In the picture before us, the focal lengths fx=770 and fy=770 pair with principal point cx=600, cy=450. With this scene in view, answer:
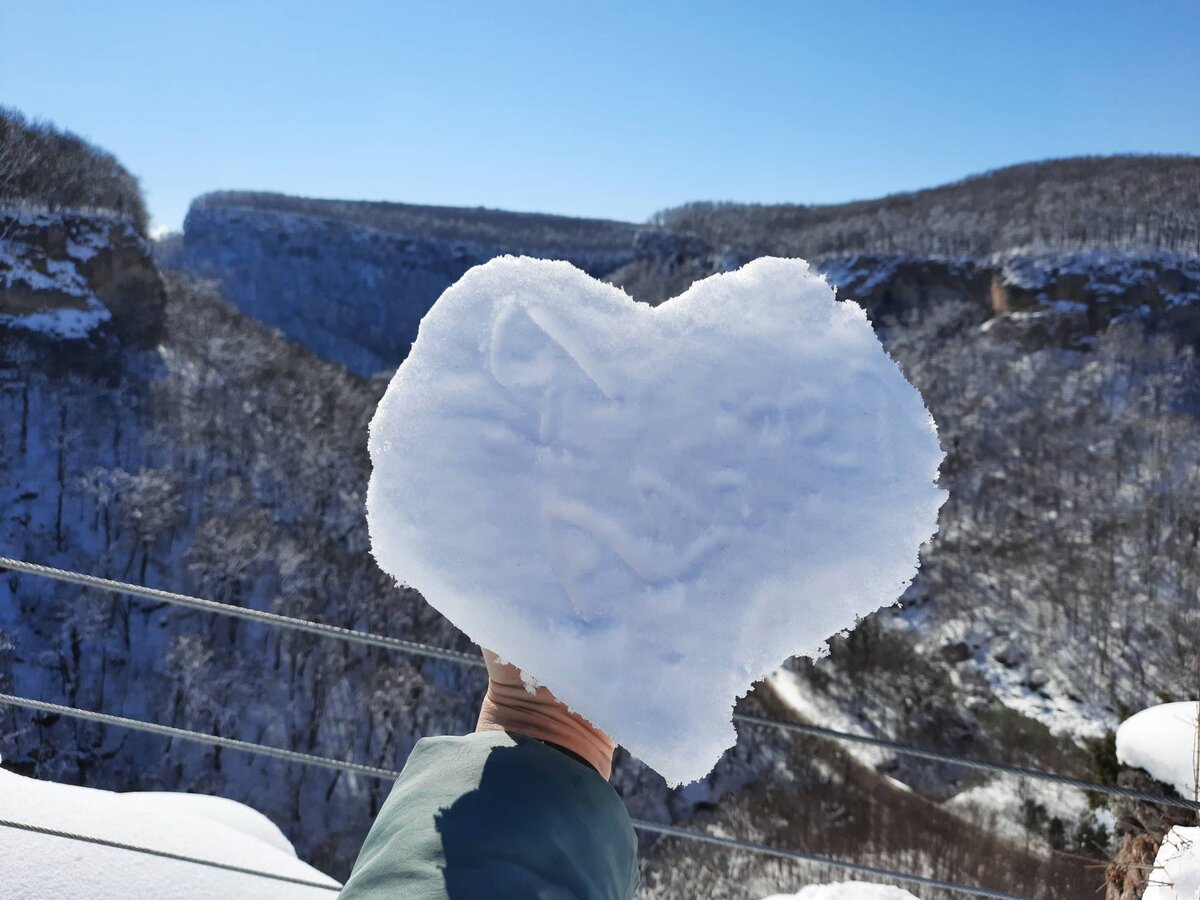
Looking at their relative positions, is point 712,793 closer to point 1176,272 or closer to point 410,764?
point 410,764

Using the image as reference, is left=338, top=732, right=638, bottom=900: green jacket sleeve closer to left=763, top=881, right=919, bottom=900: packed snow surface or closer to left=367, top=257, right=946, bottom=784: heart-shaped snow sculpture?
left=367, top=257, right=946, bottom=784: heart-shaped snow sculpture

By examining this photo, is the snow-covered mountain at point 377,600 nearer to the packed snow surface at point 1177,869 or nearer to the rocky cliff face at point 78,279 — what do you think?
the rocky cliff face at point 78,279

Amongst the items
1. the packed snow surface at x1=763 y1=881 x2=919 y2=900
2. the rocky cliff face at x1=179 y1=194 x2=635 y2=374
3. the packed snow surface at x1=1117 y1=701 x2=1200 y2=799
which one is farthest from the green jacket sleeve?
the rocky cliff face at x1=179 y1=194 x2=635 y2=374

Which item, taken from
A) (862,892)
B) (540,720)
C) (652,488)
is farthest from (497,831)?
(862,892)

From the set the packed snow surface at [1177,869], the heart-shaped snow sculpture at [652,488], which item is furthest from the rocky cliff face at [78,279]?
the packed snow surface at [1177,869]

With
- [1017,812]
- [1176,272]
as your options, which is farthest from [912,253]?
[1017,812]
